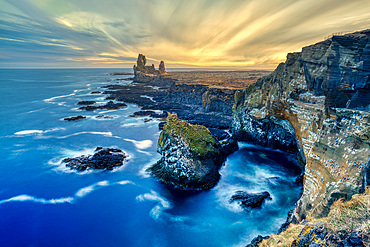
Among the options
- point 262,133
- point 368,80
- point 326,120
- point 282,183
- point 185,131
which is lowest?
point 282,183

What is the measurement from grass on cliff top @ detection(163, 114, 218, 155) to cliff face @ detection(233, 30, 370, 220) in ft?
37.4

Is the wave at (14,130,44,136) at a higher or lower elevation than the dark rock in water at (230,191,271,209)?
lower

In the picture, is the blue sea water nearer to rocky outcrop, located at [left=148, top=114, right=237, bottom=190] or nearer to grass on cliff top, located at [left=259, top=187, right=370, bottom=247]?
rocky outcrop, located at [left=148, top=114, right=237, bottom=190]

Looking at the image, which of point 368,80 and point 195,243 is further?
point 195,243

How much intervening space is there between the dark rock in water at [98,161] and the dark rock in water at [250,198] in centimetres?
1870

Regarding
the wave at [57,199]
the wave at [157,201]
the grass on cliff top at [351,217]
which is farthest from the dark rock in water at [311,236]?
the wave at [57,199]

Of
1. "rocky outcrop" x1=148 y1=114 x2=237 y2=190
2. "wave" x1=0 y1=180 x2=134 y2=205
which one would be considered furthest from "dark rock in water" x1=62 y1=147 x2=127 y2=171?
"rocky outcrop" x1=148 y1=114 x2=237 y2=190

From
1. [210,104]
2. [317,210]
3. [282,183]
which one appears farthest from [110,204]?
[210,104]

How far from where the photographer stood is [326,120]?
12.4 m

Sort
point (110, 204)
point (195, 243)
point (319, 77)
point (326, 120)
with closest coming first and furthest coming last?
point (326, 120), point (319, 77), point (195, 243), point (110, 204)

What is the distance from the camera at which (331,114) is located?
12.4 m

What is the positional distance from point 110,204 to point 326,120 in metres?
23.2

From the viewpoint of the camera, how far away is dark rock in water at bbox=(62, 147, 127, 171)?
27266 mm

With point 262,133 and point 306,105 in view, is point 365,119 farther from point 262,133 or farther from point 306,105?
point 262,133
